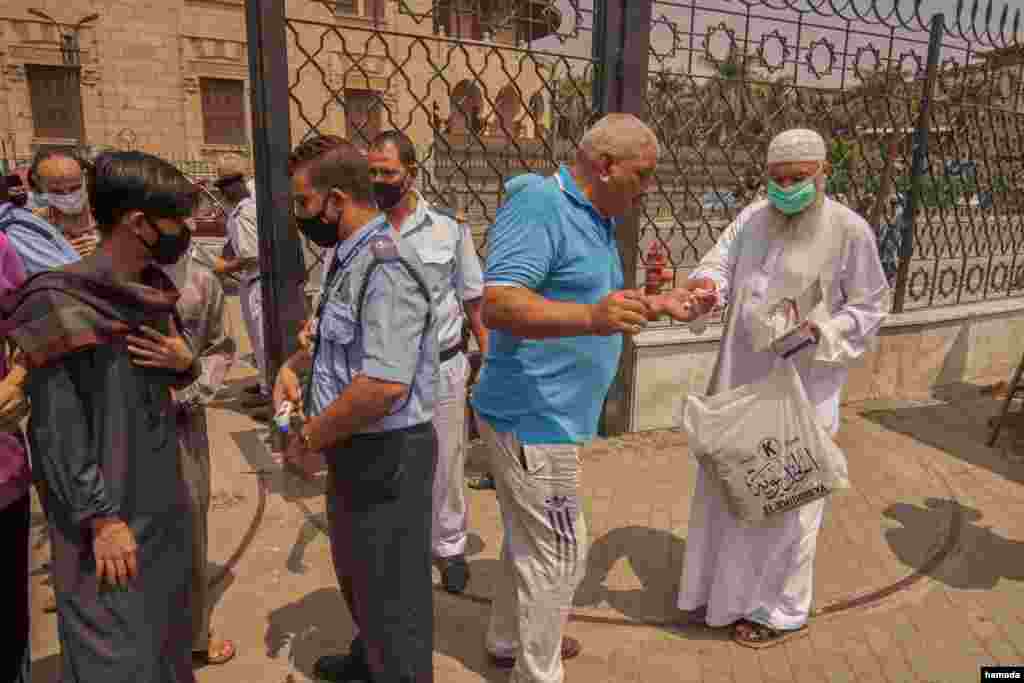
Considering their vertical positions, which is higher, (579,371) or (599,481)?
(579,371)

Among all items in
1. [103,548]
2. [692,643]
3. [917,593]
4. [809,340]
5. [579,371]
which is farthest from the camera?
[917,593]

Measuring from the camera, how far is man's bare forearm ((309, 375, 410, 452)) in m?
1.92

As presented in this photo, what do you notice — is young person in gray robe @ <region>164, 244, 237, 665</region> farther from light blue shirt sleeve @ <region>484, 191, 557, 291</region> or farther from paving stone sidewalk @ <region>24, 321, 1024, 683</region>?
light blue shirt sleeve @ <region>484, 191, 557, 291</region>

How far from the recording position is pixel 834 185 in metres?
6.35

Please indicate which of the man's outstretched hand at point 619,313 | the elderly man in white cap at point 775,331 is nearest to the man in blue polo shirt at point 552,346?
the man's outstretched hand at point 619,313

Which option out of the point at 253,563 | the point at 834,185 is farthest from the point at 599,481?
the point at 834,185

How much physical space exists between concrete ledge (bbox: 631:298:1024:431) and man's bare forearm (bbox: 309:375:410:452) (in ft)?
11.3

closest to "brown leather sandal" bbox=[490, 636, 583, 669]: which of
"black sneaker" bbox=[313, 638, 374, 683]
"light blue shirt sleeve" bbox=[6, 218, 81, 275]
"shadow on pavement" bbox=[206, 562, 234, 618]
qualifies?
"black sneaker" bbox=[313, 638, 374, 683]

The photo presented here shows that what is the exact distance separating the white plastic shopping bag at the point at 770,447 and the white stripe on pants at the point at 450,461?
1.08 meters

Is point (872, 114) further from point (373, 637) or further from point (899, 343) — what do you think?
point (373, 637)

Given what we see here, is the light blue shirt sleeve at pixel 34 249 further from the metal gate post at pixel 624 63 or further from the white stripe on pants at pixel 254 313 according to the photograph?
the metal gate post at pixel 624 63

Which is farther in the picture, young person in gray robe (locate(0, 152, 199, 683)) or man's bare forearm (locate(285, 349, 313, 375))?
man's bare forearm (locate(285, 349, 313, 375))

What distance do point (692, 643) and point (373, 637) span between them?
1.55 meters

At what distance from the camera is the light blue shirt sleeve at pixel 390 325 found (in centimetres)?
192
